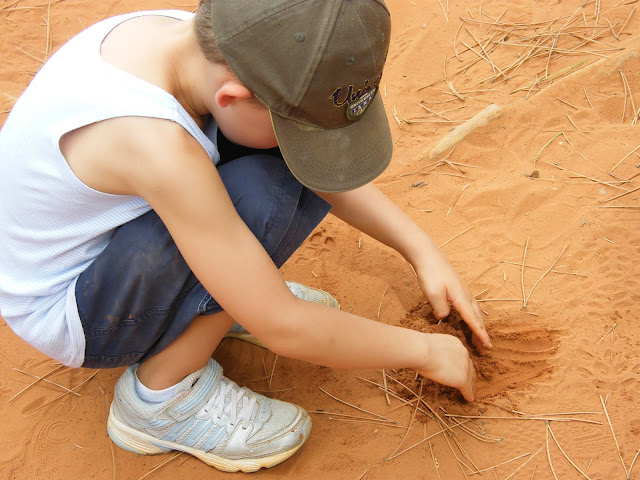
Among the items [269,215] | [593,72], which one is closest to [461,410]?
[269,215]

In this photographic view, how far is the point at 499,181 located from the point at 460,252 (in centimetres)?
33

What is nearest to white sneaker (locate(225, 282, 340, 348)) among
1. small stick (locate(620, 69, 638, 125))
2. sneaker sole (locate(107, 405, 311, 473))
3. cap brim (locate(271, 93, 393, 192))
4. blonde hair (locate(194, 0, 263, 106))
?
sneaker sole (locate(107, 405, 311, 473))

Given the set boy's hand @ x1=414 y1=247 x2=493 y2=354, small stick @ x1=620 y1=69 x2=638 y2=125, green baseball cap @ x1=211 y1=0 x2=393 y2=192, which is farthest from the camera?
small stick @ x1=620 y1=69 x2=638 y2=125

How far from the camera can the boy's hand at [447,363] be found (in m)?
1.35

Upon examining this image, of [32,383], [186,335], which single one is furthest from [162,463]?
[32,383]

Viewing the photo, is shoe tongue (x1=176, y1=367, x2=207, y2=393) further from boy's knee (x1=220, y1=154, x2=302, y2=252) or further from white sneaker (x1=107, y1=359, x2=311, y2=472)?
boy's knee (x1=220, y1=154, x2=302, y2=252)

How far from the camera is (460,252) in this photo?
1.88 m

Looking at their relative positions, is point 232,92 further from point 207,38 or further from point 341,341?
point 341,341

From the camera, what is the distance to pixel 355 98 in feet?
3.50

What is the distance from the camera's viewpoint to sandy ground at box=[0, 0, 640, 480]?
1.49 metres

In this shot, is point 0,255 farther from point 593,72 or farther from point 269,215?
point 593,72

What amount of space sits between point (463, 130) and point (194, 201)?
1.40m

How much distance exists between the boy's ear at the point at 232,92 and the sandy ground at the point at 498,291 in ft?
2.95

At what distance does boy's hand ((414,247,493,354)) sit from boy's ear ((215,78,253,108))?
76 centimetres
